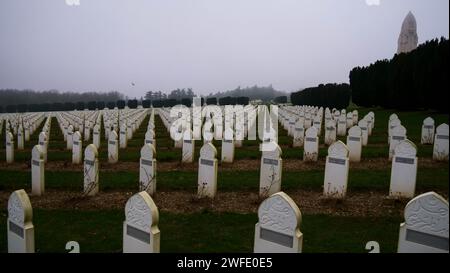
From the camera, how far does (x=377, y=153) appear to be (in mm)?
11383

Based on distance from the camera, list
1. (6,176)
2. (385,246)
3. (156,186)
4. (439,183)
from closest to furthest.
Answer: (385,246) < (439,183) < (156,186) < (6,176)

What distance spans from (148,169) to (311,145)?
17.3ft

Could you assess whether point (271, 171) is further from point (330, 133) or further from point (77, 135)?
point (77, 135)

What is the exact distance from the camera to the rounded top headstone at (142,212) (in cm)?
358

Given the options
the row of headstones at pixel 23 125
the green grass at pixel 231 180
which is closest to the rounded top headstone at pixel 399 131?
the green grass at pixel 231 180

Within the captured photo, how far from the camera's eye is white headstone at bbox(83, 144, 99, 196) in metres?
7.79

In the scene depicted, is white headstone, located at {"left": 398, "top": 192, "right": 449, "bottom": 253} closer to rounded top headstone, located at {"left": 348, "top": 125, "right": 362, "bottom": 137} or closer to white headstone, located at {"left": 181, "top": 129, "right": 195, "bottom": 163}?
rounded top headstone, located at {"left": 348, "top": 125, "right": 362, "bottom": 137}

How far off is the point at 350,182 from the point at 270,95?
68.5 metres

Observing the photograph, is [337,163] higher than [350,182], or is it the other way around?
[337,163]

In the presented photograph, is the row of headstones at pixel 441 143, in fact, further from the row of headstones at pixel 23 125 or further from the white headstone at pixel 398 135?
the row of headstones at pixel 23 125

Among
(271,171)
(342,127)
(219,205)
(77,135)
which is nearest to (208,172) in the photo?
(219,205)
